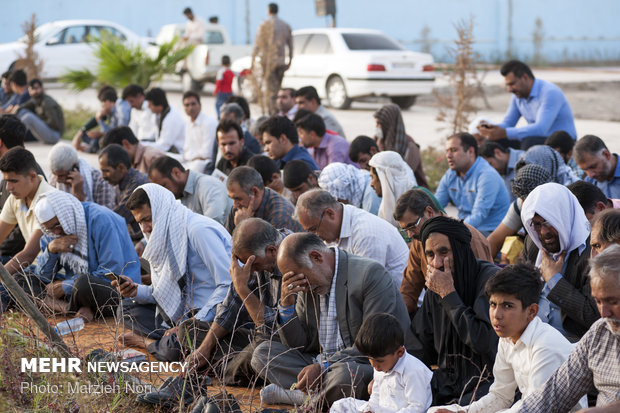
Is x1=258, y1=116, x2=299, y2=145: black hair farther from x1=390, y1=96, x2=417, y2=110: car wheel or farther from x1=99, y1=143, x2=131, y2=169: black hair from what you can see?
x1=390, y1=96, x2=417, y2=110: car wheel

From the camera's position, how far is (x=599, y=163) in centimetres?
603

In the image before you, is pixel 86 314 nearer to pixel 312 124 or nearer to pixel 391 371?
pixel 391 371

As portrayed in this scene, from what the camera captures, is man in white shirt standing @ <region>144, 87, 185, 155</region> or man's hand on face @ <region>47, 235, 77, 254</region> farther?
man in white shirt standing @ <region>144, 87, 185, 155</region>

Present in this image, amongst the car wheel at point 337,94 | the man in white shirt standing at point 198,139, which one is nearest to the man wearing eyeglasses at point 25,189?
the man in white shirt standing at point 198,139

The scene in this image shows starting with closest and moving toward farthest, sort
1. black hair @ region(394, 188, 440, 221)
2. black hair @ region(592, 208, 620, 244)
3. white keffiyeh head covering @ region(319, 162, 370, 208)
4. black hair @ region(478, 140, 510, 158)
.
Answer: black hair @ region(592, 208, 620, 244)
black hair @ region(394, 188, 440, 221)
white keffiyeh head covering @ region(319, 162, 370, 208)
black hair @ region(478, 140, 510, 158)

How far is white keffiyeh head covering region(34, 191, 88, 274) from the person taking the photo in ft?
19.6

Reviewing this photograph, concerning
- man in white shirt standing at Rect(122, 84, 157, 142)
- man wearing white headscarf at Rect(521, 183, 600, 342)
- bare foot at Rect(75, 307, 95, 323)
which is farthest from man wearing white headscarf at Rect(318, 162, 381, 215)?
man in white shirt standing at Rect(122, 84, 157, 142)

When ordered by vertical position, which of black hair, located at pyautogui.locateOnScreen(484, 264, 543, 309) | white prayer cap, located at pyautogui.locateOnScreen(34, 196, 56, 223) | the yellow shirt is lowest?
the yellow shirt

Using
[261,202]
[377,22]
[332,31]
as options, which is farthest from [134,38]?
[261,202]

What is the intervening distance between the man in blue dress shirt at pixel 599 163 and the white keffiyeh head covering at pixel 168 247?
282 cm

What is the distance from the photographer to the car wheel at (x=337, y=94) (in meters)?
16.8

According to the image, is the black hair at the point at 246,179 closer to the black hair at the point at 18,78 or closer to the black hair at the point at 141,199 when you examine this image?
the black hair at the point at 141,199

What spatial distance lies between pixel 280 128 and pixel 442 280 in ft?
12.3

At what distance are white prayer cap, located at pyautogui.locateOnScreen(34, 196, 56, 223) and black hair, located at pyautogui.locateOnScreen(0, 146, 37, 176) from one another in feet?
1.73
